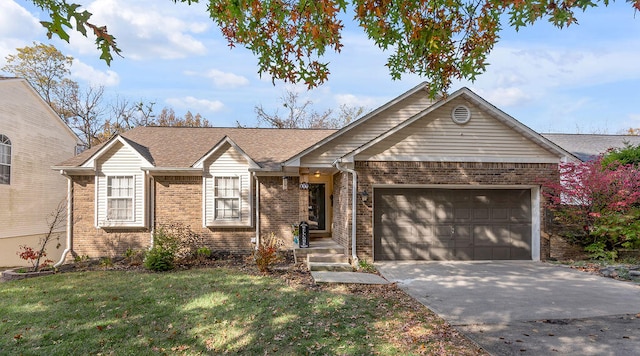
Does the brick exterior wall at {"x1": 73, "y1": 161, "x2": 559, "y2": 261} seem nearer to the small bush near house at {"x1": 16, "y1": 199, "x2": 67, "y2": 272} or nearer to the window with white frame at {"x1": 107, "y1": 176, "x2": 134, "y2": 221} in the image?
the window with white frame at {"x1": 107, "y1": 176, "x2": 134, "y2": 221}

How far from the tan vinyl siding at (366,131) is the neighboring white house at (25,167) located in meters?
10.8

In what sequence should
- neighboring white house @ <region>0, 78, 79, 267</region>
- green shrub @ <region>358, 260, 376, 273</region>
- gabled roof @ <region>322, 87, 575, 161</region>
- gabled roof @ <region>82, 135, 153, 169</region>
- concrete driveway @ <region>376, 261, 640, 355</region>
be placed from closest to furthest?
concrete driveway @ <region>376, 261, 640, 355</region> → green shrub @ <region>358, 260, 376, 273</region> → gabled roof @ <region>322, 87, 575, 161</region> → gabled roof @ <region>82, 135, 153, 169</region> → neighboring white house @ <region>0, 78, 79, 267</region>

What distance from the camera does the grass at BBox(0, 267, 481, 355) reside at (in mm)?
4898

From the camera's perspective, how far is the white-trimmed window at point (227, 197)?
12.1 metres

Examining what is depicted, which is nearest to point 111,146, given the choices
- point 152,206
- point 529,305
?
point 152,206

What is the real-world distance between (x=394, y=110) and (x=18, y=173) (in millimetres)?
16248

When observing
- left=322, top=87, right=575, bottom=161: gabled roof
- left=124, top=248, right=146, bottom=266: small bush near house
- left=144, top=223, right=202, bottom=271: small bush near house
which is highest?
left=322, top=87, right=575, bottom=161: gabled roof

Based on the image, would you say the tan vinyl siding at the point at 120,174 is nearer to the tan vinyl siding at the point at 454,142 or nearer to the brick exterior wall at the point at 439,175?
the brick exterior wall at the point at 439,175

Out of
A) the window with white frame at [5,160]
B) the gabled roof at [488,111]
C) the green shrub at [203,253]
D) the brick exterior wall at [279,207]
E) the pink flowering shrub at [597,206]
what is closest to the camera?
the pink flowering shrub at [597,206]

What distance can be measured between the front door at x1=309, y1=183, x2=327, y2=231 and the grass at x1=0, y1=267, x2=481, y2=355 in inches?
243

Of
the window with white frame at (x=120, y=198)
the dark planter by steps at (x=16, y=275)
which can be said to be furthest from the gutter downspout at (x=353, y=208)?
the dark planter by steps at (x=16, y=275)

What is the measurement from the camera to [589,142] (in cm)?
2028

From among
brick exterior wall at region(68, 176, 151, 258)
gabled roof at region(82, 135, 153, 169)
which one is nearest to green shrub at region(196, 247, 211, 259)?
brick exterior wall at region(68, 176, 151, 258)

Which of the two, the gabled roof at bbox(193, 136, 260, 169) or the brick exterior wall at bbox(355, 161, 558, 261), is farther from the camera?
the gabled roof at bbox(193, 136, 260, 169)
